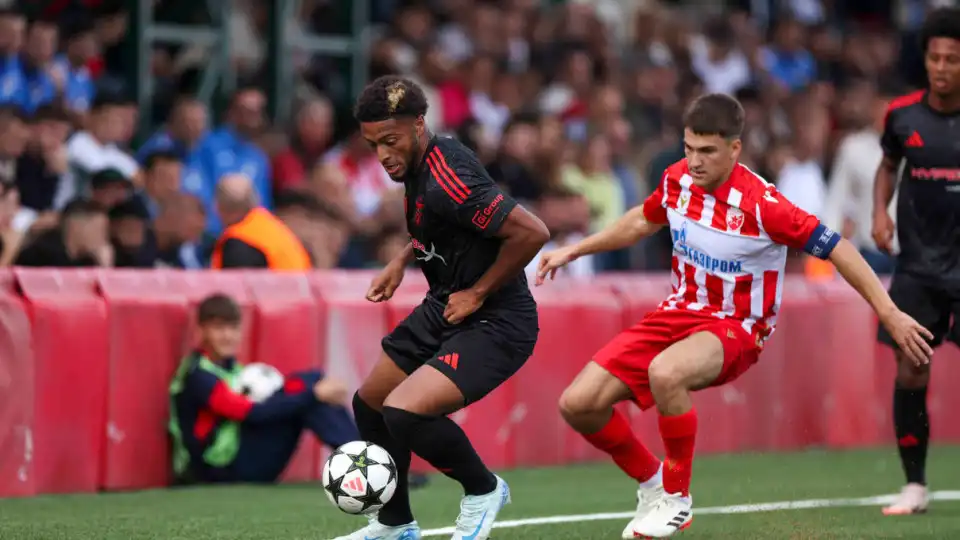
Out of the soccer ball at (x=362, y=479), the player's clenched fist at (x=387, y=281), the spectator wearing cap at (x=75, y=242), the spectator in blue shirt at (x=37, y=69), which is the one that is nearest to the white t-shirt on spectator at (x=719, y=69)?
the spectator in blue shirt at (x=37, y=69)

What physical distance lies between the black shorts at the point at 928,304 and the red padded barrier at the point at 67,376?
4.59 meters

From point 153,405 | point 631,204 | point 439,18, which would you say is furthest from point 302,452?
point 439,18

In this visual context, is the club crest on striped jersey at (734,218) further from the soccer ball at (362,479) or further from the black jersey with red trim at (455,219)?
the soccer ball at (362,479)

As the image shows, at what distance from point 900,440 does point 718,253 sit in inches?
81.9

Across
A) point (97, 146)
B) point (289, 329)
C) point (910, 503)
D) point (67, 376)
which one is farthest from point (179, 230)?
point (910, 503)

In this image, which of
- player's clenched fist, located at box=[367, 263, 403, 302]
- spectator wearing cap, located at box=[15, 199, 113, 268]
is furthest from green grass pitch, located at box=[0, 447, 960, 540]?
spectator wearing cap, located at box=[15, 199, 113, 268]

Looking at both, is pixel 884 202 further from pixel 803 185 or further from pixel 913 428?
pixel 803 185

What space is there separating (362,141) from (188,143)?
1.55 metres

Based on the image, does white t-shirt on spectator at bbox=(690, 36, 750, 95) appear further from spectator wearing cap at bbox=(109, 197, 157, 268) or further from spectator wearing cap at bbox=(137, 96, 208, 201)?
spectator wearing cap at bbox=(109, 197, 157, 268)

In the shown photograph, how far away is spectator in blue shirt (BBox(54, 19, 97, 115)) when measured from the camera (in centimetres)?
1305

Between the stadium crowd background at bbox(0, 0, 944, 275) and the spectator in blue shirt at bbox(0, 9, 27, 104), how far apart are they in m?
0.02

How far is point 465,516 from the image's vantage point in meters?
6.82

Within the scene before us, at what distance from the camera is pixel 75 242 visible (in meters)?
10.7

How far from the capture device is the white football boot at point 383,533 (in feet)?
23.1
